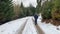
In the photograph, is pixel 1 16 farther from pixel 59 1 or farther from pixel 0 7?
pixel 59 1

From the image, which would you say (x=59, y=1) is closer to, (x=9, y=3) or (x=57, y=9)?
(x=57, y=9)

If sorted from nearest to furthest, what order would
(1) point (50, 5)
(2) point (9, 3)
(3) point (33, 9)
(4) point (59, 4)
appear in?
(4) point (59, 4)
(1) point (50, 5)
(2) point (9, 3)
(3) point (33, 9)

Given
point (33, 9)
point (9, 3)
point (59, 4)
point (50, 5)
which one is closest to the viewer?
point (59, 4)

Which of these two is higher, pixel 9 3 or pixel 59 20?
pixel 9 3

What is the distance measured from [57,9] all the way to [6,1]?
12.9 metres

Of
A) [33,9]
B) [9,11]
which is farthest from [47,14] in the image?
[33,9]

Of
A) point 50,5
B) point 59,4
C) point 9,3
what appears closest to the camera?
point 59,4

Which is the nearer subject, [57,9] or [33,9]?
[57,9]

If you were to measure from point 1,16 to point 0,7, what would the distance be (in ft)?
5.88

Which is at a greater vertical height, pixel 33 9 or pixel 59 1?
pixel 59 1

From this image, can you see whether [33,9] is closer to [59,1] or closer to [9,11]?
[9,11]

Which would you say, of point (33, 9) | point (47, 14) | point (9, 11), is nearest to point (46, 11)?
point (47, 14)

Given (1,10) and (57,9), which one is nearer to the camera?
(57,9)

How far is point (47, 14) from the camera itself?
120 feet
